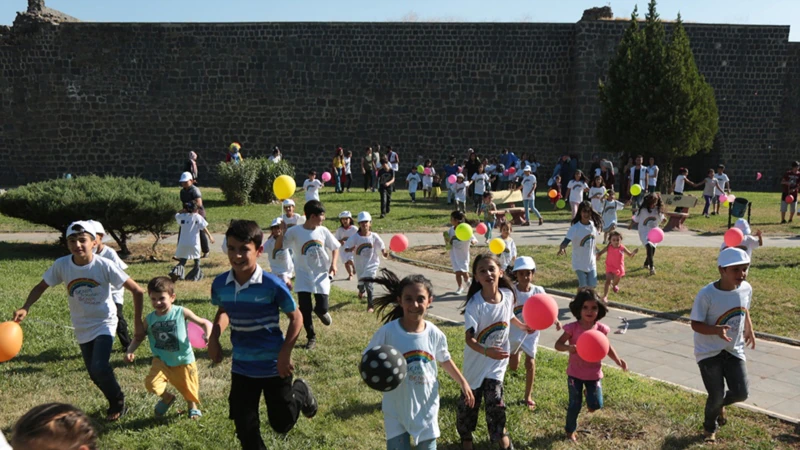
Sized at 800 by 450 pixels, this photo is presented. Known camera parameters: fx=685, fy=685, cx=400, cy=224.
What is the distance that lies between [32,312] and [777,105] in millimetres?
28373

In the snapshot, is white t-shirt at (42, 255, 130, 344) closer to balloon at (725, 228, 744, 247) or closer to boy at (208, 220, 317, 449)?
boy at (208, 220, 317, 449)

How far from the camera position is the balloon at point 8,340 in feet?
14.6

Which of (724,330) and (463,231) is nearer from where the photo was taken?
(724,330)

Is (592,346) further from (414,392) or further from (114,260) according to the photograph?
(114,260)

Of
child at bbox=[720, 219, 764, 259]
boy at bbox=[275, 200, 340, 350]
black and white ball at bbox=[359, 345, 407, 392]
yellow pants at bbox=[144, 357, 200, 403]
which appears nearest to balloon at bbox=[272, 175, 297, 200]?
boy at bbox=[275, 200, 340, 350]

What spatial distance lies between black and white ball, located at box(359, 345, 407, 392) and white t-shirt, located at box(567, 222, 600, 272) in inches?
229

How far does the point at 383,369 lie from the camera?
12.4ft

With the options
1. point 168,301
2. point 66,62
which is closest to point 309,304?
point 168,301

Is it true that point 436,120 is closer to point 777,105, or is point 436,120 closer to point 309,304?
point 777,105

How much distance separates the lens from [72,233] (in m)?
5.24

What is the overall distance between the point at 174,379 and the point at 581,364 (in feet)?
10.4

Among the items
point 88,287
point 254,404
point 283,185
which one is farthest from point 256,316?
point 283,185

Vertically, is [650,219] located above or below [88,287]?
above

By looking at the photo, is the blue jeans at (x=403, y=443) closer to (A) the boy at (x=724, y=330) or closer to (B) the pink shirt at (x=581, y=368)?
(B) the pink shirt at (x=581, y=368)
